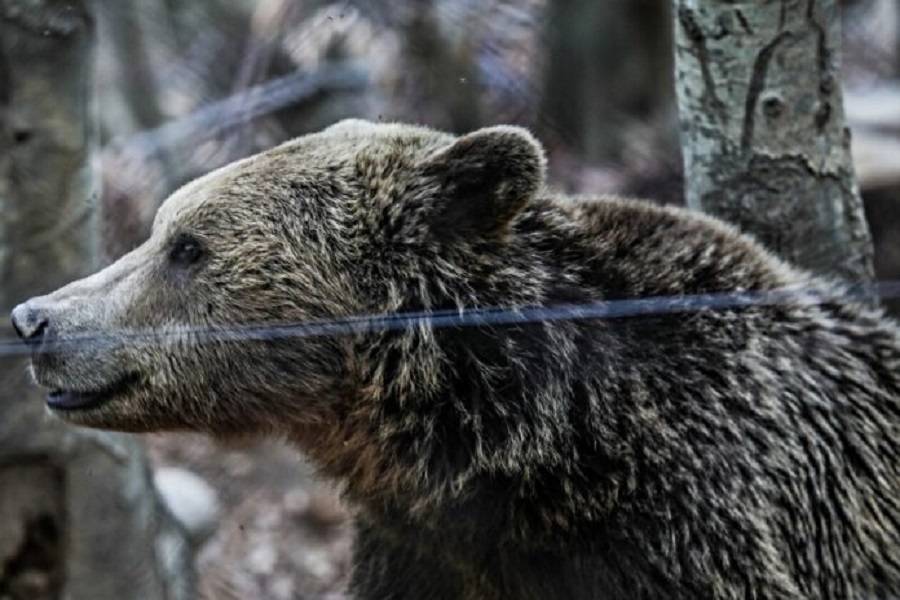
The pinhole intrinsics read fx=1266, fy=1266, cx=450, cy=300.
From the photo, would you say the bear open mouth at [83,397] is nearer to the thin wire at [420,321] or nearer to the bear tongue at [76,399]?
the bear tongue at [76,399]

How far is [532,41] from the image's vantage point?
34.6ft

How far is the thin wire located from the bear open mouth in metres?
0.11

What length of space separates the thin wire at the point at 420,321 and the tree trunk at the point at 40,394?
1.16 meters

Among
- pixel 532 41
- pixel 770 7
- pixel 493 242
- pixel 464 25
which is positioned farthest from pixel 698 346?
pixel 532 41

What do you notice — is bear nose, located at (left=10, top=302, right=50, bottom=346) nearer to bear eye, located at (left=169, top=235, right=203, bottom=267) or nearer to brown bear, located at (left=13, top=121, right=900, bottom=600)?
brown bear, located at (left=13, top=121, right=900, bottom=600)

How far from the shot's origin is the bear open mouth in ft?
10.3

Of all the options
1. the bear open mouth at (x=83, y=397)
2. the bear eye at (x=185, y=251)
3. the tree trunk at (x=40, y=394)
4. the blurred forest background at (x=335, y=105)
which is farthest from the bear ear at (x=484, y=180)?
the blurred forest background at (x=335, y=105)

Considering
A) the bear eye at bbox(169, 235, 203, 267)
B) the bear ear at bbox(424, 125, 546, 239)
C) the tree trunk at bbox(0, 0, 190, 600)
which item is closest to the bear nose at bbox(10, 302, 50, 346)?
the bear eye at bbox(169, 235, 203, 267)

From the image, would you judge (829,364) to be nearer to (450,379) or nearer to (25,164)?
(450,379)

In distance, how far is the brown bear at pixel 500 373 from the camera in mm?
2992

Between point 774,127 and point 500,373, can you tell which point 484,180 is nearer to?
point 500,373

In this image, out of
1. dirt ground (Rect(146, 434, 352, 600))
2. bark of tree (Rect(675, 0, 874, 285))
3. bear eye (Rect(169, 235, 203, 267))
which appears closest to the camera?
bear eye (Rect(169, 235, 203, 267))

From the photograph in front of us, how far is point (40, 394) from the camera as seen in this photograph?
14.5 ft

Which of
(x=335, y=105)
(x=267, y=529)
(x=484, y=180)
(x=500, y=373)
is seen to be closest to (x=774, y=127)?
(x=484, y=180)
